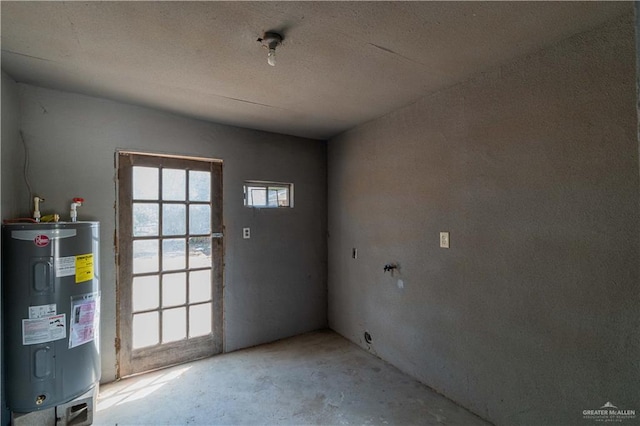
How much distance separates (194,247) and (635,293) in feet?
10.0

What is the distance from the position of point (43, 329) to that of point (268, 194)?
208cm

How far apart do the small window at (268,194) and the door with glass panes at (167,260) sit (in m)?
0.32

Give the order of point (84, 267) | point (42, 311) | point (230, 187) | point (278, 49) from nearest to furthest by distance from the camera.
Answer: point (278, 49) → point (42, 311) → point (84, 267) → point (230, 187)

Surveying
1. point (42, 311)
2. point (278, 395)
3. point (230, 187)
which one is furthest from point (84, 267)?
point (278, 395)

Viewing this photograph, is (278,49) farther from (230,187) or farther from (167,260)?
(167,260)

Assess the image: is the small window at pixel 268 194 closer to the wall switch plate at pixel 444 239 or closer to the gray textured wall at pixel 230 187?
the gray textured wall at pixel 230 187

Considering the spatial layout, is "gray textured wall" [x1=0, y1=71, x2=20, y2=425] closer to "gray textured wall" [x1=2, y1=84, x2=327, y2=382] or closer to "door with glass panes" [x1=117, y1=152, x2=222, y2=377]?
"gray textured wall" [x1=2, y1=84, x2=327, y2=382]

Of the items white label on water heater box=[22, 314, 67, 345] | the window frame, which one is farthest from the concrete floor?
the window frame

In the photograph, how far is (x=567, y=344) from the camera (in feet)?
5.17

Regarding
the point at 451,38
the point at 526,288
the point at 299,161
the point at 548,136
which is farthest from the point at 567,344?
the point at 299,161

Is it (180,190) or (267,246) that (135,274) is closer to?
(180,190)

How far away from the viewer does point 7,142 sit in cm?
187

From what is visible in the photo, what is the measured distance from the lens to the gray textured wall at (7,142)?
1748mm

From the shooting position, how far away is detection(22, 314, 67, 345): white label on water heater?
1.75m
